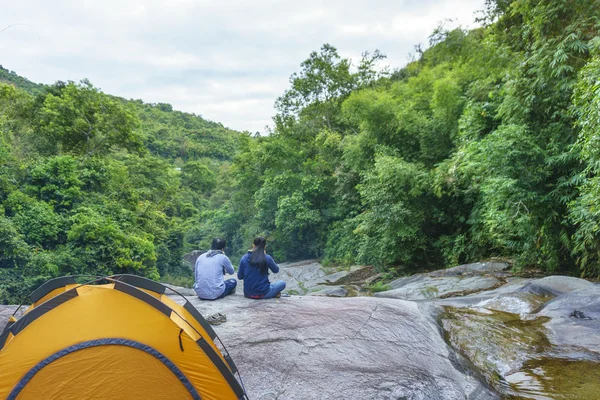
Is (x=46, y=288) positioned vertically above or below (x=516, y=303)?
above

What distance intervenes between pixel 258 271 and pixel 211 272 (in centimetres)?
85

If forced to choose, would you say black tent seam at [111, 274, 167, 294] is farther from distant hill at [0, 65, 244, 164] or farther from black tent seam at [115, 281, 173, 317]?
distant hill at [0, 65, 244, 164]

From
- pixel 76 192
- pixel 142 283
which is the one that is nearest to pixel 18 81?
pixel 76 192

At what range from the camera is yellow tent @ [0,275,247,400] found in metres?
3.22

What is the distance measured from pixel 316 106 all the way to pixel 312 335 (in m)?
24.1

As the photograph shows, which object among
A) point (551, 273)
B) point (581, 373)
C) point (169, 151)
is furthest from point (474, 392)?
point (169, 151)

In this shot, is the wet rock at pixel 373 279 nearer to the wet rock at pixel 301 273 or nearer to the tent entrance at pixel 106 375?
the wet rock at pixel 301 273

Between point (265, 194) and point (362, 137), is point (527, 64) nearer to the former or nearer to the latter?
point (362, 137)

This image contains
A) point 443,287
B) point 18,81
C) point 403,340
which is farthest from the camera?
point 18,81

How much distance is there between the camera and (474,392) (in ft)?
13.6

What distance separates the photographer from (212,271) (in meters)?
6.66

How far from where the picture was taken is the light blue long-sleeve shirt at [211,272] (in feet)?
21.6

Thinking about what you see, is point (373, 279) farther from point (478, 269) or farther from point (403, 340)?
point (403, 340)

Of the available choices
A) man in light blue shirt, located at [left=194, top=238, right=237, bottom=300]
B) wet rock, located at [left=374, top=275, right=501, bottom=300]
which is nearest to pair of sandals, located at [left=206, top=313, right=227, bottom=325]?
man in light blue shirt, located at [left=194, top=238, right=237, bottom=300]
